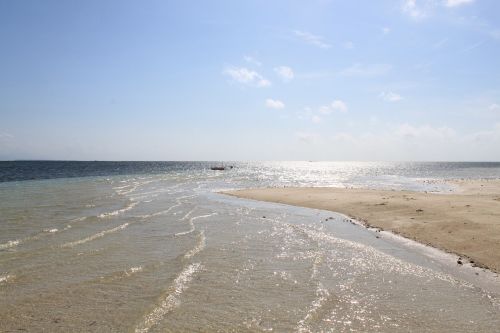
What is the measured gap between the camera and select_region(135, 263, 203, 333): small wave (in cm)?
837

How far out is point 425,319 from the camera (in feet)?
28.6

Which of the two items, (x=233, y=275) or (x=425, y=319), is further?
(x=233, y=275)

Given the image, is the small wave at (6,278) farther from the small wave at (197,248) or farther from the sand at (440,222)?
the sand at (440,222)

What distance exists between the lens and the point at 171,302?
9711 millimetres

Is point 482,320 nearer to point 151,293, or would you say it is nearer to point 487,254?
point 487,254

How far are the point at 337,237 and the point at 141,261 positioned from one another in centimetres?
964

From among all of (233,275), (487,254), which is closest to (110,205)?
(233,275)

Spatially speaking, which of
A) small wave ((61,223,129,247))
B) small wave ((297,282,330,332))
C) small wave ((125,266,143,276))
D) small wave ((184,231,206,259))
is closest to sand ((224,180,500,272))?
small wave ((297,282,330,332))

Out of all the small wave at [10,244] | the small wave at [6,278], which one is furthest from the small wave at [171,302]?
the small wave at [10,244]

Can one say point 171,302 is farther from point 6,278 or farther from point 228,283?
point 6,278

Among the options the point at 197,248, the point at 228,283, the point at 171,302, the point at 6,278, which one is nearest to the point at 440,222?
the point at 197,248

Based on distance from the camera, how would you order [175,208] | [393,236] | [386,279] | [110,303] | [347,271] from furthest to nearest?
[175,208], [393,236], [347,271], [386,279], [110,303]

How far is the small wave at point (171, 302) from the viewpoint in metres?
8.37

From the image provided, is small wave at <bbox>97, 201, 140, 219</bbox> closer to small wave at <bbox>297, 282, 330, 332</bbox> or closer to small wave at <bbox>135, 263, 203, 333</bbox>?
small wave at <bbox>135, 263, 203, 333</bbox>
